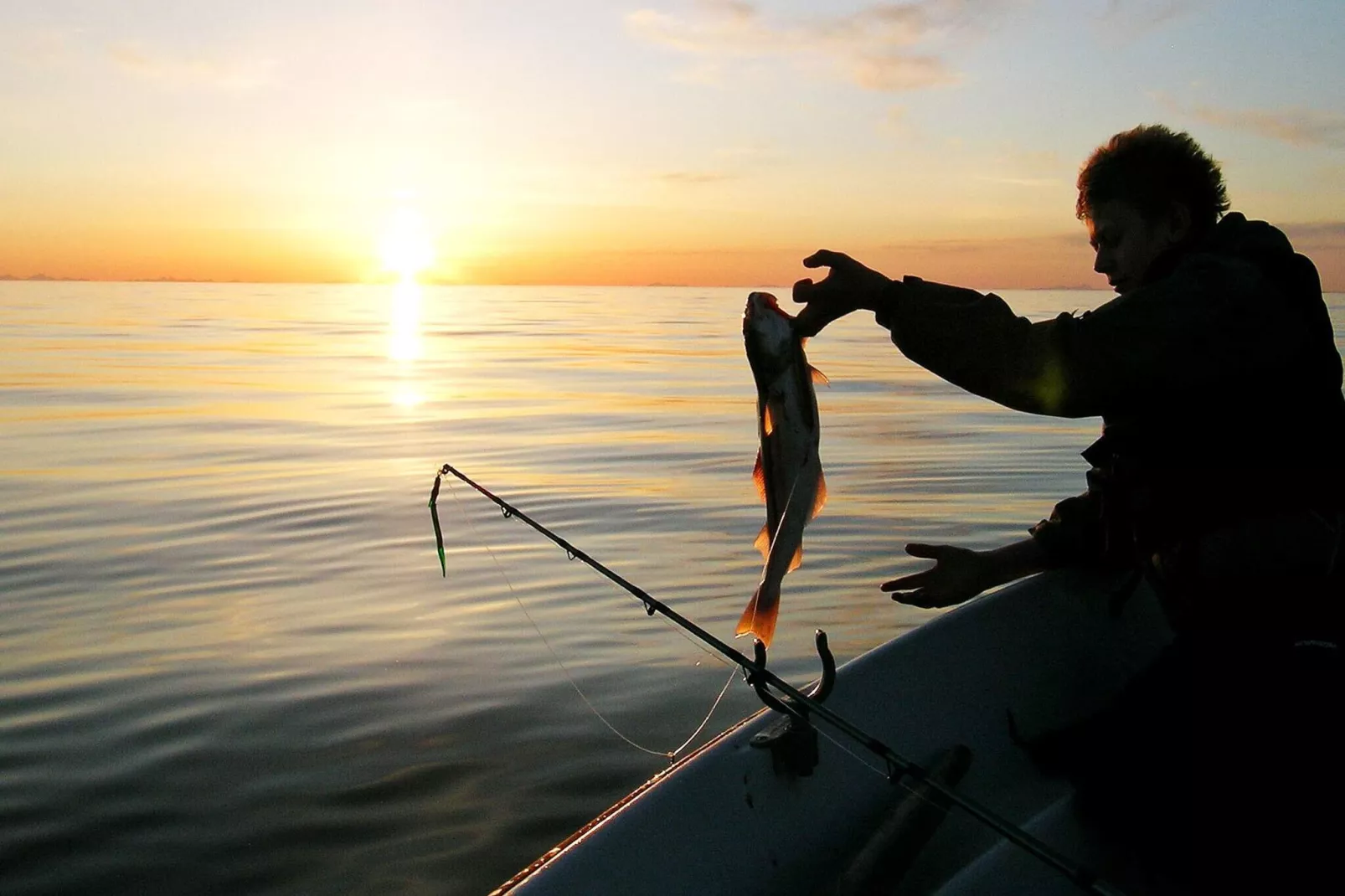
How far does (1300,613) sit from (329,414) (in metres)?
22.5

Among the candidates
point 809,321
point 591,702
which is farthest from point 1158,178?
point 591,702

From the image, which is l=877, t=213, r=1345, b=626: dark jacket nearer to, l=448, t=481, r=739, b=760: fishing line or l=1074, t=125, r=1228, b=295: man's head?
l=1074, t=125, r=1228, b=295: man's head

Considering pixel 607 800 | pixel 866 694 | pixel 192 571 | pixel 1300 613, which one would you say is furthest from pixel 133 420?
pixel 1300 613

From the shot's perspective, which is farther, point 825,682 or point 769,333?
point 825,682

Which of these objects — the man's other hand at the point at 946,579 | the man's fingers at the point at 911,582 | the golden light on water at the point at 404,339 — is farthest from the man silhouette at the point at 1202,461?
the golden light on water at the point at 404,339

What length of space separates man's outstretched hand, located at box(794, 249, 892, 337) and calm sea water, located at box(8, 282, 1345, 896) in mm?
3314

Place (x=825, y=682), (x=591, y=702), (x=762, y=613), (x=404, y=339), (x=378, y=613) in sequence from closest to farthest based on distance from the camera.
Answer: (x=762, y=613)
(x=825, y=682)
(x=591, y=702)
(x=378, y=613)
(x=404, y=339)

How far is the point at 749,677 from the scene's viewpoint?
3.96m

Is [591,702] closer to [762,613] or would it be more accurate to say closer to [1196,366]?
[762,613]

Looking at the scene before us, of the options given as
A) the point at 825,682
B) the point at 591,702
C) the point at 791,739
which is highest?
the point at 825,682

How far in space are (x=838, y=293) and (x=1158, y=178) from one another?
4.30 feet

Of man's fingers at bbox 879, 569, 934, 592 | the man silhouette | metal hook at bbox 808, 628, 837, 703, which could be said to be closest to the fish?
the man silhouette

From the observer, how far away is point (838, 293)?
3.32 m

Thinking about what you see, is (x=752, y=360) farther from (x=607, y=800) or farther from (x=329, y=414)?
(x=329, y=414)
